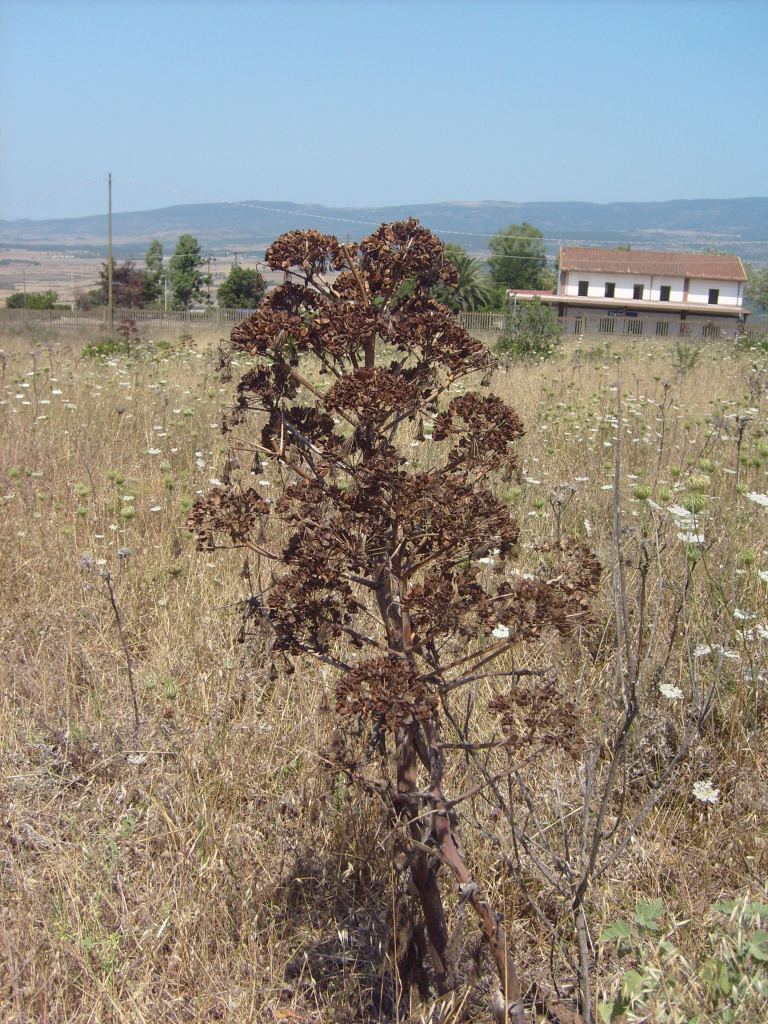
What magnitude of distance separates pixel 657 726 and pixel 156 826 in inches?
60.0

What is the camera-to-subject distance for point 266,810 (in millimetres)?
2629

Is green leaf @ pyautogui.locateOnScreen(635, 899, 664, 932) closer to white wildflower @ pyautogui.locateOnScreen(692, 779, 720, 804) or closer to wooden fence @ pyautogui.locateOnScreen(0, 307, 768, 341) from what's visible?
white wildflower @ pyautogui.locateOnScreen(692, 779, 720, 804)

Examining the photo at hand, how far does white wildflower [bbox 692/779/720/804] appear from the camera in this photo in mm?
2623

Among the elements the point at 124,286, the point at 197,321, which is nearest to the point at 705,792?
the point at 197,321

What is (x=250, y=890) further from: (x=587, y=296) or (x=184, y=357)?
(x=587, y=296)

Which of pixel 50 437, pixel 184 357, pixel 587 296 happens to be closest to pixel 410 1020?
pixel 50 437

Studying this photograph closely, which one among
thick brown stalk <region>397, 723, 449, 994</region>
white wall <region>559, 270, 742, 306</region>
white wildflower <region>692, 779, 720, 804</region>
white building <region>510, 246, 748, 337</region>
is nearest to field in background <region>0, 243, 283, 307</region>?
white wall <region>559, 270, 742, 306</region>

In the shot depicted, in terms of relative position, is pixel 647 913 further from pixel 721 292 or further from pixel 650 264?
pixel 721 292

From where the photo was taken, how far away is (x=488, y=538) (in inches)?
70.6

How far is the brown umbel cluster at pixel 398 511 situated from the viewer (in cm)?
173

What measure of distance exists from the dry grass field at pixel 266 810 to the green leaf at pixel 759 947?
0.04ft

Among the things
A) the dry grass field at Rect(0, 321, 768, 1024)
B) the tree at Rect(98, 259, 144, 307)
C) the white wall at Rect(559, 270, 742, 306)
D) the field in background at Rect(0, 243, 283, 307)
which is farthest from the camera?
the field in background at Rect(0, 243, 283, 307)

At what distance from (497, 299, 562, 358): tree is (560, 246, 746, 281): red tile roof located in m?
67.8

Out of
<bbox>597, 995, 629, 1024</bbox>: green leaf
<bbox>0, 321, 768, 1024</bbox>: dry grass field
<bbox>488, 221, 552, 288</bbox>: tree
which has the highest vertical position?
<bbox>488, 221, 552, 288</bbox>: tree
